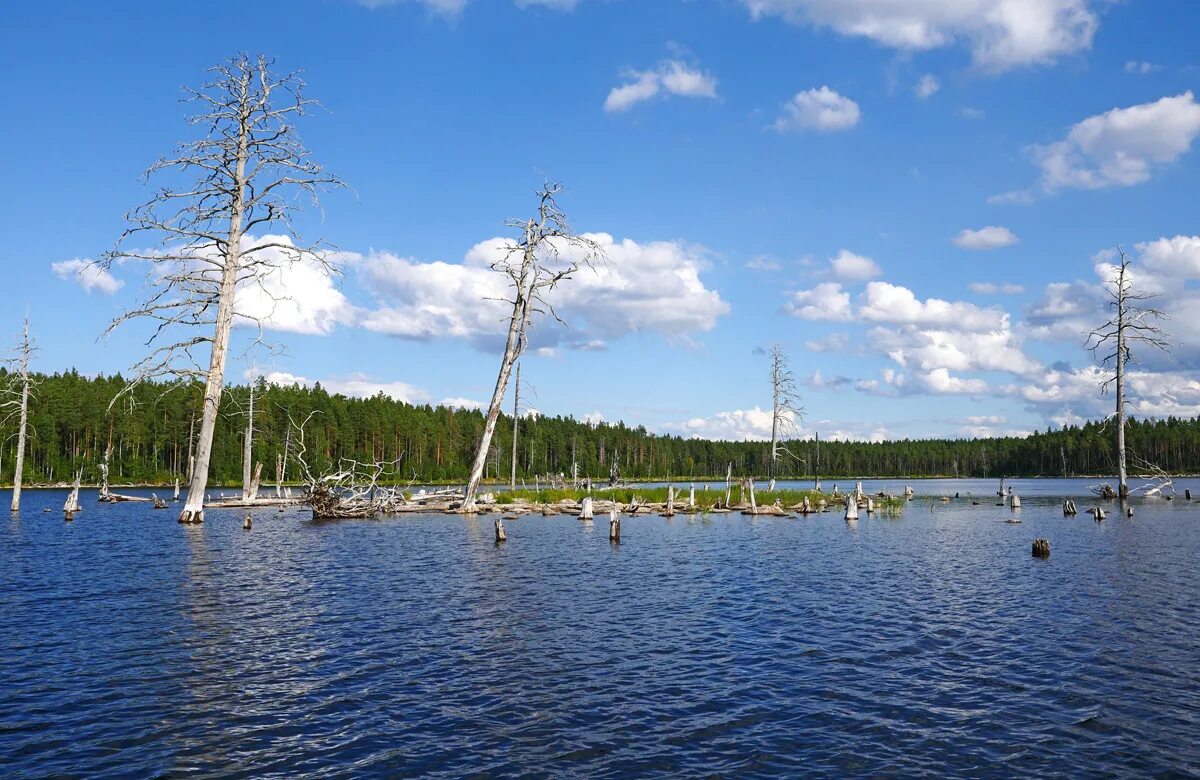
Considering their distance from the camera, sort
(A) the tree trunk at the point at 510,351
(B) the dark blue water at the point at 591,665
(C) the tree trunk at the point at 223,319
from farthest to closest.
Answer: (A) the tree trunk at the point at 510,351, (C) the tree trunk at the point at 223,319, (B) the dark blue water at the point at 591,665

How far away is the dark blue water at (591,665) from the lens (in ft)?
34.3

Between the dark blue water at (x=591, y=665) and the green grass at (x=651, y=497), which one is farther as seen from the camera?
the green grass at (x=651, y=497)

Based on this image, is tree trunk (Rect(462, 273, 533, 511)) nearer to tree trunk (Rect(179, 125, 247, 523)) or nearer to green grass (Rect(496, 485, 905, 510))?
green grass (Rect(496, 485, 905, 510))

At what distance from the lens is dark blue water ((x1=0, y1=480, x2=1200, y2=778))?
10.5 metres

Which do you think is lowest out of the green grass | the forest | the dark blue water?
the dark blue water

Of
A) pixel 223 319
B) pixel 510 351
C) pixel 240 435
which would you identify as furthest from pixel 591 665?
pixel 240 435

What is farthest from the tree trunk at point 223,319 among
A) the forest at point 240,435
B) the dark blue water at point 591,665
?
the forest at point 240,435

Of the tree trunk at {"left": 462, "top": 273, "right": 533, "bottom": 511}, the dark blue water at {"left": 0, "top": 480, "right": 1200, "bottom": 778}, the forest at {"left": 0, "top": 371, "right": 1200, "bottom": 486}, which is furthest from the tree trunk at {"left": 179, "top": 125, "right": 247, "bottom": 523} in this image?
the forest at {"left": 0, "top": 371, "right": 1200, "bottom": 486}

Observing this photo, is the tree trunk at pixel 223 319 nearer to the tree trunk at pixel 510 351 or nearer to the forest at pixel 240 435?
the tree trunk at pixel 510 351

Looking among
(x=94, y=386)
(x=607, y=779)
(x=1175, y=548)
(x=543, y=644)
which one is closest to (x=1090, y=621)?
(x=543, y=644)

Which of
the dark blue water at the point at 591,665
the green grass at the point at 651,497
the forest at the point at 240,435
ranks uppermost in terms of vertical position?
the forest at the point at 240,435

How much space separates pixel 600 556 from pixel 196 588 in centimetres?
1530

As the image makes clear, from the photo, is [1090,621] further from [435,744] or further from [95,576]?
[95,576]

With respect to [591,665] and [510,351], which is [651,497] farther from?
[591,665]
